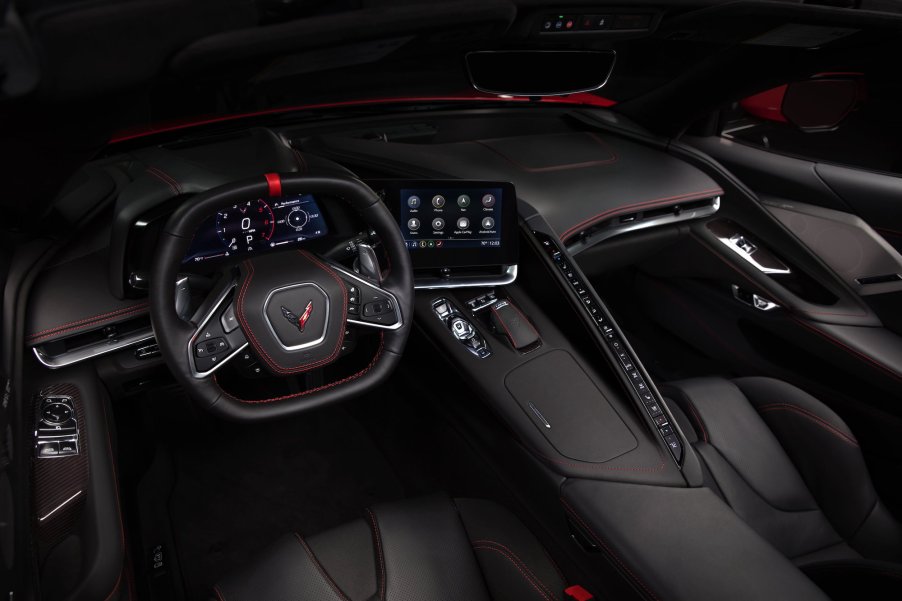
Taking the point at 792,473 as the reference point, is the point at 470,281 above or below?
above

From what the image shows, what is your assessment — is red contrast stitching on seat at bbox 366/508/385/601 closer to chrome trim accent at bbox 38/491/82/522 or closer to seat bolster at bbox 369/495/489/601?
seat bolster at bbox 369/495/489/601

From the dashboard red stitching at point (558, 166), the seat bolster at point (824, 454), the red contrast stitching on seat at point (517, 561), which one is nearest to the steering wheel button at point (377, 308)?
the red contrast stitching on seat at point (517, 561)

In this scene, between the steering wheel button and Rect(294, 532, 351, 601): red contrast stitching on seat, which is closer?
Rect(294, 532, 351, 601): red contrast stitching on seat

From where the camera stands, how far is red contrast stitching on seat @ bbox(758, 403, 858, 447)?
5.51ft

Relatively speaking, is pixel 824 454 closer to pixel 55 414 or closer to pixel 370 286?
pixel 370 286

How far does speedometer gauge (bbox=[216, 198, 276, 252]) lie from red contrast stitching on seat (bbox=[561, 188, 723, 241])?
0.94 m

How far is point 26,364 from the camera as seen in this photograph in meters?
1.37

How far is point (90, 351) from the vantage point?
1.41 metres

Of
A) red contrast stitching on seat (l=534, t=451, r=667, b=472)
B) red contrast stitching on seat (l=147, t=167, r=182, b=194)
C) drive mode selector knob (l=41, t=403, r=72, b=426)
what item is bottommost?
red contrast stitching on seat (l=534, t=451, r=667, b=472)

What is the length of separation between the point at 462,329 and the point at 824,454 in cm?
97

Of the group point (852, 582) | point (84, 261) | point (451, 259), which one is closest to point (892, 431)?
point (852, 582)

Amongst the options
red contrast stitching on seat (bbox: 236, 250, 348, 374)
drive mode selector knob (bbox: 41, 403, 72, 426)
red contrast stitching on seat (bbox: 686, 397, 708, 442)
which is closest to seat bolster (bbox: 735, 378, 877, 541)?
red contrast stitching on seat (bbox: 686, 397, 708, 442)

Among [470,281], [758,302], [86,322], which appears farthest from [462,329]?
[758,302]

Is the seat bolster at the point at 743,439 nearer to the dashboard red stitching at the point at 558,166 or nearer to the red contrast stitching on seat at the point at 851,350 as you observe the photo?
the red contrast stitching on seat at the point at 851,350
